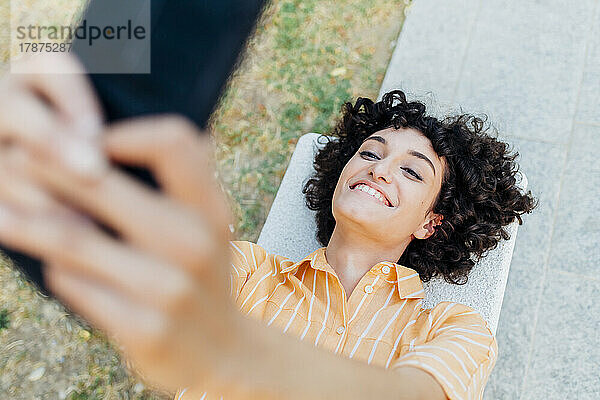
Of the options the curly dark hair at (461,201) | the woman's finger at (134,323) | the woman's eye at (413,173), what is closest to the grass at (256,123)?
the curly dark hair at (461,201)

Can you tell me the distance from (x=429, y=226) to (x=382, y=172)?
0.36m

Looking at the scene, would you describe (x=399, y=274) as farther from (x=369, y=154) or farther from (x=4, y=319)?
(x=4, y=319)

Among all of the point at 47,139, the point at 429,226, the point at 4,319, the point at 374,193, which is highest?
the point at 47,139

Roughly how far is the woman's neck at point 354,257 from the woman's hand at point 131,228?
5.49ft

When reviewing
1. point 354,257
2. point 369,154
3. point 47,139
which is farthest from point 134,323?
point 369,154

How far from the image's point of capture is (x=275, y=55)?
360 cm

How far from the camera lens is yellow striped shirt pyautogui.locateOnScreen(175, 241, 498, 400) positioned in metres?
1.76

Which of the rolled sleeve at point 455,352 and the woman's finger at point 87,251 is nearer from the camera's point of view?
the woman's finger at point 87,251

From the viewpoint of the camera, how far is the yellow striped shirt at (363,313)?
5.77 ft

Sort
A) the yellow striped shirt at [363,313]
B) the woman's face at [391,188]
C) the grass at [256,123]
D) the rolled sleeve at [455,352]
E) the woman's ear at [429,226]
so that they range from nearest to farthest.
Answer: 1. the rolled sleeve at [455,352]
2. the yellow striped shirt at [363,313]
3. the woman's face at [391,188]
4. the woman's ear at [429,226]
5. the grass at [256,123]

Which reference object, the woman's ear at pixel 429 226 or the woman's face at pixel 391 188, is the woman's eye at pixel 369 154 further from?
the woman's ear at pixel 429 226

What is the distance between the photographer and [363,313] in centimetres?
200

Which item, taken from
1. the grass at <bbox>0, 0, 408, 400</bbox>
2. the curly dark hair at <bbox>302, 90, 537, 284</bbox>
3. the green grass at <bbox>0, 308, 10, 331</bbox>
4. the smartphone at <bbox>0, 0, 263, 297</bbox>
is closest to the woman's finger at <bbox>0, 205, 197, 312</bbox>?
the smartphone at <bbox>0, 0, 263, 297</bbox>

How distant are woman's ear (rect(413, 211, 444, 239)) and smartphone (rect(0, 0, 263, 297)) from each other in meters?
1.77
